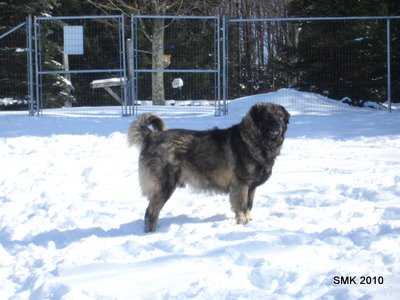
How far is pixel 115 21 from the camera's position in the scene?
2225cm

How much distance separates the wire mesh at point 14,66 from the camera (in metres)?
19.7

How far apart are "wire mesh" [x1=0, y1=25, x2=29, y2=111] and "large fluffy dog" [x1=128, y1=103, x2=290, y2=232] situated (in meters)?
14.7

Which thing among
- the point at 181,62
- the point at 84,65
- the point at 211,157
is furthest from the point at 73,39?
the point at 211,157

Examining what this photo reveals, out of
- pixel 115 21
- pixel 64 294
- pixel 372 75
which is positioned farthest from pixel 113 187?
pixel 115 21

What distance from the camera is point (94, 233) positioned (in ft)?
18.6

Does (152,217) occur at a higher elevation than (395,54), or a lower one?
lower

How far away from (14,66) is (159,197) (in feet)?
51.1

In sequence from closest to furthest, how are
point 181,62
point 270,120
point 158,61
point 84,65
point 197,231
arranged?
point 197,231, point 270,120, point 158,61, point 181,62, point 84,65

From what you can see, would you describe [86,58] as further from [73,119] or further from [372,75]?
[372,75]

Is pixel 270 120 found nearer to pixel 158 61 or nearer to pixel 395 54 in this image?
pixel 395 54

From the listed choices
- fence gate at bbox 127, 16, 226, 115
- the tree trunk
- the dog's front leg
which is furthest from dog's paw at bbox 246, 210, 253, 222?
the tree trunk

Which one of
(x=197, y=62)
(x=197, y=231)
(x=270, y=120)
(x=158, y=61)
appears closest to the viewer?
(x=197, y=231)

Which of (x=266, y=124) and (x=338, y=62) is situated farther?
(x=338, y=62)

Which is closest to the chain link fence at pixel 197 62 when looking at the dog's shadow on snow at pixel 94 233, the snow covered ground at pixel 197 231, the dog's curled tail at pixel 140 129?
the snow covered ground at pixel 197 231
